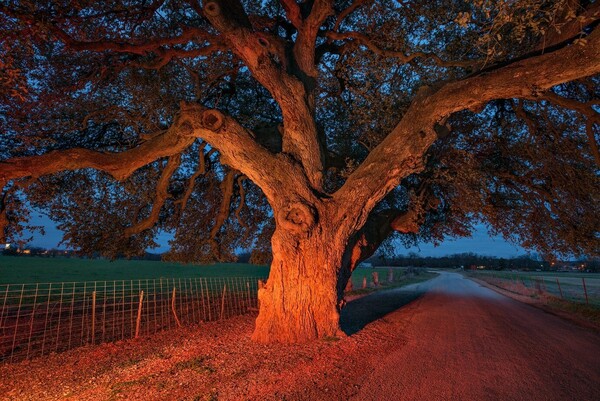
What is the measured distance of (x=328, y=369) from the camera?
5695mm

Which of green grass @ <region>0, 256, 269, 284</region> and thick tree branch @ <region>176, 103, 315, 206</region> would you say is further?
green grass @ <region>0, 256, 269, 284</region>

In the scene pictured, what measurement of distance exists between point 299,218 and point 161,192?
5.16 m

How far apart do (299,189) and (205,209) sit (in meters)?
7.55

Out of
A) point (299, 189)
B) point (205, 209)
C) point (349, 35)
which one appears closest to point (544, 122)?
point (349, 35)

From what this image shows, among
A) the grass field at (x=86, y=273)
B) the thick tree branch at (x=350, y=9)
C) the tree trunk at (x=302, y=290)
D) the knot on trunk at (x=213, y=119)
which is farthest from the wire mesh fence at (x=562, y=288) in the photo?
the knot on trunk at (x=213, y=119)

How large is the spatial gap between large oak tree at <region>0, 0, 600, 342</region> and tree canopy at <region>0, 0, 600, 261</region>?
53mm

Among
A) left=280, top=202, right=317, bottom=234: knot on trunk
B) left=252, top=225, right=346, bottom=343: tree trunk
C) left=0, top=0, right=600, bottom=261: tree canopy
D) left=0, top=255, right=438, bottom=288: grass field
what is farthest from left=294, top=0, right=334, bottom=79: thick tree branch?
left=0, top=255, right=438, bottom=288: grass field

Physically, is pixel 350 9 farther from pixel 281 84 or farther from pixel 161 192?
pixel 161 192

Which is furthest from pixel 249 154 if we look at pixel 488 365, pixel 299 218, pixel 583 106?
pixel 583 106

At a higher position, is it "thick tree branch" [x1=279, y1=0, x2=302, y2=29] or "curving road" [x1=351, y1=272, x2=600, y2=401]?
"thick tree branch" [x1=279, y1=0, x2=302, y2=29]

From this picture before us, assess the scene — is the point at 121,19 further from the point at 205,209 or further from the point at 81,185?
the point at 205,209

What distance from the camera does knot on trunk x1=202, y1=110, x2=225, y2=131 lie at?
738 cm

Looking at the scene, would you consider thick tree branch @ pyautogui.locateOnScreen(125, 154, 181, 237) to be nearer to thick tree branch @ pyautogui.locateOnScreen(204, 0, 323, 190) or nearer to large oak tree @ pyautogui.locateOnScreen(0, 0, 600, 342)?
large oak tree @ pyautogui.locateOnScreen(0, 0, 600, 342)

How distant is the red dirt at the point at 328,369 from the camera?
471 centimetres
